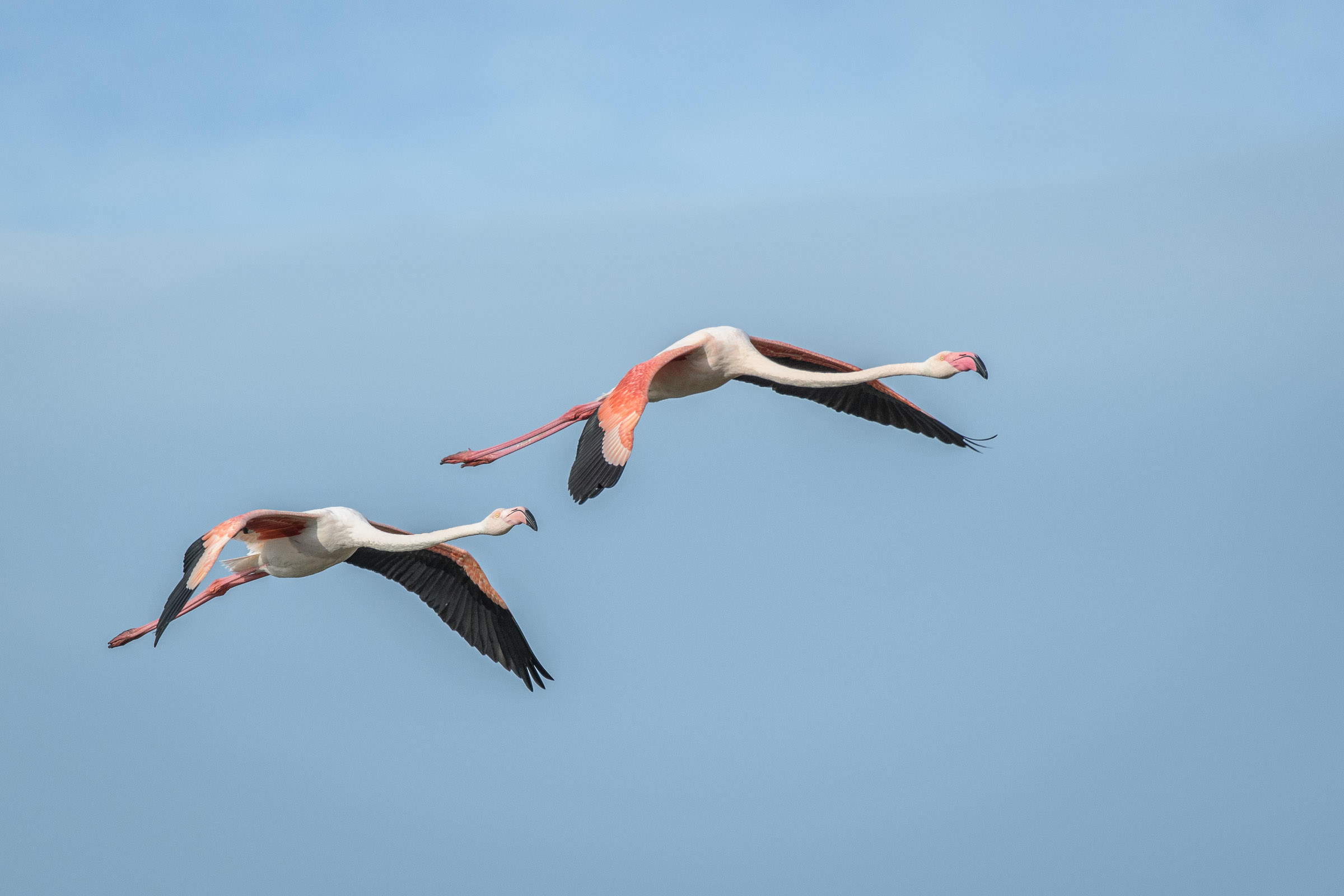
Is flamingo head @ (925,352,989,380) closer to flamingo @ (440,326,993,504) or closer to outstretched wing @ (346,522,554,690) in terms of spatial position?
flamingo @ (440,326,993,504)

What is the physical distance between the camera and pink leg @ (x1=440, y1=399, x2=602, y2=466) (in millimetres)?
17609

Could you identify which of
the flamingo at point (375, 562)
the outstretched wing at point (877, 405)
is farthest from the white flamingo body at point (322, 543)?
the outstretched wing at point (877, 405)

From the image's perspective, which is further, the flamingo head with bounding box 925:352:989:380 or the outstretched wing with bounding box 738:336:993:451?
the outstretched wing with bounding box 738:336:993:451

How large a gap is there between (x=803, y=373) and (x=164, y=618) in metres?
6.65

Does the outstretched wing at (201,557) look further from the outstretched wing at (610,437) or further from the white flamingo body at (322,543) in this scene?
the outstretched wing at (610,437)

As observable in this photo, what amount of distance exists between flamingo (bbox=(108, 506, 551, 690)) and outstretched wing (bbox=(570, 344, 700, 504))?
3.05 feet

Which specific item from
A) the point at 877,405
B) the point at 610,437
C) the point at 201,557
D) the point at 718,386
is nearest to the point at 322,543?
the point at 201,557

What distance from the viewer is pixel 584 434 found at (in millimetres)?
15875

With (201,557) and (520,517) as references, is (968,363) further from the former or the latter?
(201,557)

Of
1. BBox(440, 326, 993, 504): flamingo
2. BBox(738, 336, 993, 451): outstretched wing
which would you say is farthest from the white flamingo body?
BBox(738, 336, 993, 451): outstretched wing

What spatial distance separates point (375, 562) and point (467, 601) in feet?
3.70

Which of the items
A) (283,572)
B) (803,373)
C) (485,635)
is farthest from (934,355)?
(283,572)

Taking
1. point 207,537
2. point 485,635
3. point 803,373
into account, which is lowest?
point 485,635

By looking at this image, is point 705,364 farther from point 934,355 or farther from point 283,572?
point 283,572
